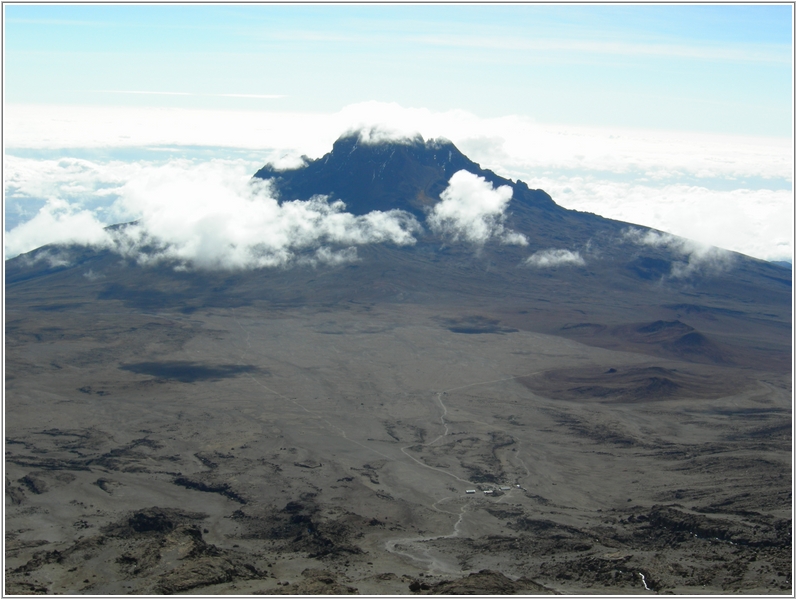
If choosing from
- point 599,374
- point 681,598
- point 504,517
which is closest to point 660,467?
point 504,517

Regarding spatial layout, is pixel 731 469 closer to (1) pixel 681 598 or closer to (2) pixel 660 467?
(2) pixel 660 467

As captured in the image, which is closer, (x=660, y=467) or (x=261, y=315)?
(x=660, y=467)

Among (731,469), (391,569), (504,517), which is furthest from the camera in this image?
(731,469)

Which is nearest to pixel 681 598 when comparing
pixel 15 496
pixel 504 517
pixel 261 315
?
pixel 504 517

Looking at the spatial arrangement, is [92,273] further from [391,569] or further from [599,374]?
[391,569]

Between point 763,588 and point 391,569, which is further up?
point 763,588

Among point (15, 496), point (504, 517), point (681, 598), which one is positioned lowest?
point (15, 496)

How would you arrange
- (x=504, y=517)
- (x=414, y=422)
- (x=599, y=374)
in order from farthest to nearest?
(x=599, y=374)
(x=414, y=422)
(x=504, y=517)
